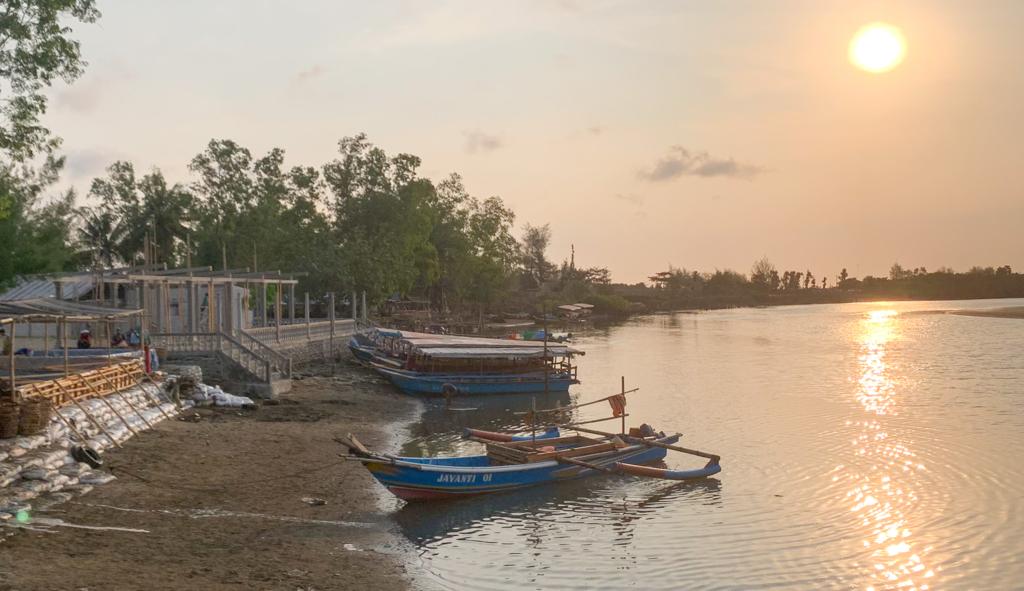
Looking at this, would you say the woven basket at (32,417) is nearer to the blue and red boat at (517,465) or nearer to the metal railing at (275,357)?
the blue and red boat at (517,465)

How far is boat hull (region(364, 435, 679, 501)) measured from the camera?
635 inches

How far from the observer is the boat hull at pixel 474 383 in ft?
111

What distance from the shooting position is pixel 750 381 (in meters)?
41.2

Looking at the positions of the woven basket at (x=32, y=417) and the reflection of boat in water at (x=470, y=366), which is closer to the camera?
the woven basket at (x=32, y=417)

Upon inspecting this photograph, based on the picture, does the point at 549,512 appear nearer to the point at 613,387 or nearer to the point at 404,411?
the point at 404,411

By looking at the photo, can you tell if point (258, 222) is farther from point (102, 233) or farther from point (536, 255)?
point (536, 255)

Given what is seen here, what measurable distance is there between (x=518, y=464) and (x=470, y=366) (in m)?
17.3

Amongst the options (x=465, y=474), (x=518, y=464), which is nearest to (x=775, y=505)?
(x=518, y=464)

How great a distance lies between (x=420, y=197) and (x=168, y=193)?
740 inches

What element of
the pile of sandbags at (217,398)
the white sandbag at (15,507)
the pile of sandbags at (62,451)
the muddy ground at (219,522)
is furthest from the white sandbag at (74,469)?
the pile of sandbags at (217,398)

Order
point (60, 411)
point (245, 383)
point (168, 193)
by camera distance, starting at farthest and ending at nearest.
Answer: point (168, 193) → point (245, 383) → point (60, 411)

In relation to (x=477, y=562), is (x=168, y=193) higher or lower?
higher

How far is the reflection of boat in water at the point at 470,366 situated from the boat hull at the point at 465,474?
1411cm

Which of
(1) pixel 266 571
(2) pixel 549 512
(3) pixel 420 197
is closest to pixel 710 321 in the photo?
(3) pixel 420 197
